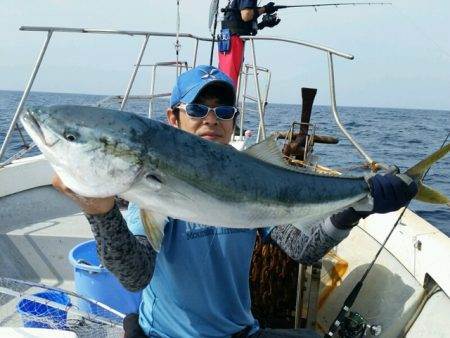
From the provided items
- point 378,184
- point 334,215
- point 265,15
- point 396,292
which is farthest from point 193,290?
point 265,15

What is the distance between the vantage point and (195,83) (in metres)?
2.47

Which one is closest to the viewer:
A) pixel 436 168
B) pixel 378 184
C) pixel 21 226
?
pixel 378 184

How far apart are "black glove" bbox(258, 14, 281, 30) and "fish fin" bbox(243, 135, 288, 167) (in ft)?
18.1

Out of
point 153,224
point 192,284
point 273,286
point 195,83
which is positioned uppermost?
point 195,83

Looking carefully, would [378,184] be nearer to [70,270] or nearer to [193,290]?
[193,290]

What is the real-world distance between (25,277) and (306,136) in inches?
132

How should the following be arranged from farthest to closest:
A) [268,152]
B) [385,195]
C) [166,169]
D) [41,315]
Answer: [41,315] < [385,195] < [268,152] < [166,169]

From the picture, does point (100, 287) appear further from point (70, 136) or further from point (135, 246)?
point (70, 136)

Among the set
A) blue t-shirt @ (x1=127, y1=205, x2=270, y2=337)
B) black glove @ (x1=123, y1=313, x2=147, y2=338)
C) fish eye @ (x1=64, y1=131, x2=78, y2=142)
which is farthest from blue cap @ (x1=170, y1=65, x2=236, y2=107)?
black glove @ (x1=123, y1=313, x2=147, y2=338)

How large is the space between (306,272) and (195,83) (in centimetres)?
194

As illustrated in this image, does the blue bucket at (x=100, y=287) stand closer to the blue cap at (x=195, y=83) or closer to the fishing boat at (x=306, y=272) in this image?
the fishing boat at (x=306, y=272)

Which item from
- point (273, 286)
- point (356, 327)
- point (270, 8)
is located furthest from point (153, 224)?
point (270, 8)

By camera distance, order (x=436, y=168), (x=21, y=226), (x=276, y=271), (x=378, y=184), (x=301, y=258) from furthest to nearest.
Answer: (x=436, y=168) < (x=21, y=226) < (x=276, y=271) < (x=301, y=258) < (x=378, y=184)

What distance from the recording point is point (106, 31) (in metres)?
4.71
